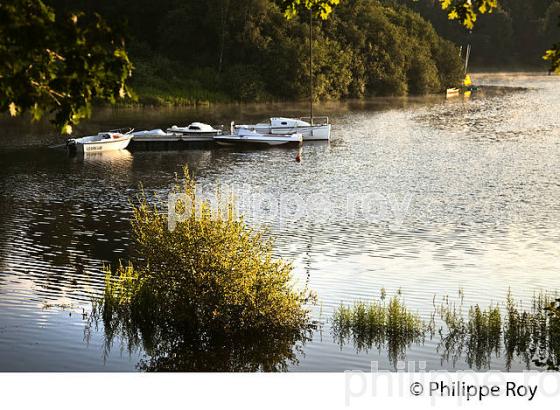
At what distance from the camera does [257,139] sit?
275 feet

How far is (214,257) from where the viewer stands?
25.2 metres

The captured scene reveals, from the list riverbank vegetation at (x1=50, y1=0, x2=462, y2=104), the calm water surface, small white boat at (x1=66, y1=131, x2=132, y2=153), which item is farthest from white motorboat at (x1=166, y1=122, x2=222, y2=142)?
riverbank vegetation at (x1=50, y1=0, x2=462, y2=104)

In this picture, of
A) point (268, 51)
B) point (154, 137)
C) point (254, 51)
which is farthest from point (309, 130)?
point (254, 51)

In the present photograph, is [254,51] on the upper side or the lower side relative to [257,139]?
upper

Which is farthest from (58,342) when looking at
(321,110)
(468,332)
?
(321,110)

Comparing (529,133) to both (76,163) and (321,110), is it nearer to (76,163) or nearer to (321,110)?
(321,110)

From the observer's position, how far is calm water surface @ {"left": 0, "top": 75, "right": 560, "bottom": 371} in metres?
27.3

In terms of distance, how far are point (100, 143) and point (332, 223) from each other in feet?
122

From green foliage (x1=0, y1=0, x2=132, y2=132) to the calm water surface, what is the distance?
9.91m

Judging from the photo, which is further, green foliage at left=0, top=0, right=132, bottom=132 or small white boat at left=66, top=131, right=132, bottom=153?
small white boat at left=66, top=131, right=132, bottom=153

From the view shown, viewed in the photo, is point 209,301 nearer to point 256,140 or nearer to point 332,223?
point 332,223

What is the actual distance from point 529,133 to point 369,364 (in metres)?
74.8

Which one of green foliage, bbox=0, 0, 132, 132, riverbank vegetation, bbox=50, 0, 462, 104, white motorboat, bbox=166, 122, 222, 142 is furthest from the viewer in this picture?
riverbank vegetation, bbox=50, 0, 462, 104

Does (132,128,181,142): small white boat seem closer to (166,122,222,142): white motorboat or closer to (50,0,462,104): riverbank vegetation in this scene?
(166,122,222,142): white motorboat
